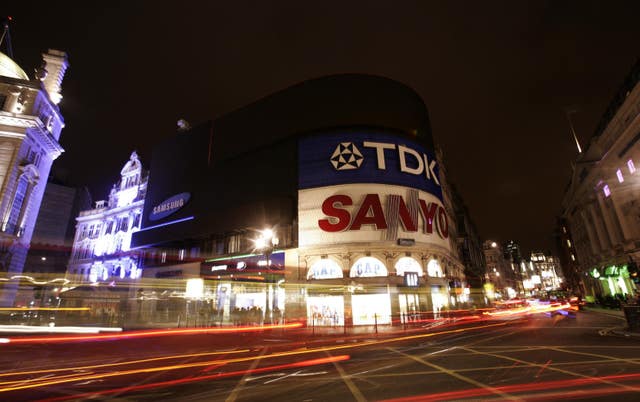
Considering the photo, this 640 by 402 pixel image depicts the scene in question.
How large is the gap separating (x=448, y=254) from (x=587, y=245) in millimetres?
39078

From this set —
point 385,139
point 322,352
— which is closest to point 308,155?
point 385,139

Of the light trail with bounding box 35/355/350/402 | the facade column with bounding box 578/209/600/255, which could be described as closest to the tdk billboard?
the light trail with bounding box 35/355/350/402

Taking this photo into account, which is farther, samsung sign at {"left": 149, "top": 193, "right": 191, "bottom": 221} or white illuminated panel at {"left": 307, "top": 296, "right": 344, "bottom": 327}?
samsung sign at {"left": 149, "top": 193, "right": 191, "bottom": 221}

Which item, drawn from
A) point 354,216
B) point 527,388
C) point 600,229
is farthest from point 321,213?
point 600,229

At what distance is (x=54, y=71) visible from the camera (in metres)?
45.2

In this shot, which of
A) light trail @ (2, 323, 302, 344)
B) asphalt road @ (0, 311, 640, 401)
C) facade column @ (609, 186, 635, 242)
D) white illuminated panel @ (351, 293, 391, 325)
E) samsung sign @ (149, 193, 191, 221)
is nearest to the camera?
asphalt road @ (0, 311, 640, 401)

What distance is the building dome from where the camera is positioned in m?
38.2

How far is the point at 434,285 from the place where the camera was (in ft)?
119

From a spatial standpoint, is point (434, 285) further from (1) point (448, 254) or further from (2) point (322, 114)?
(2) point (322, 114)

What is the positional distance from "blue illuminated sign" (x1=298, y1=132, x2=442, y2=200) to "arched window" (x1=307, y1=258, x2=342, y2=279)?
881 centimetres

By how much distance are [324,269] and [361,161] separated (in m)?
13.0

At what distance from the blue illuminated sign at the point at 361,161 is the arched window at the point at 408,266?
8.56 meters

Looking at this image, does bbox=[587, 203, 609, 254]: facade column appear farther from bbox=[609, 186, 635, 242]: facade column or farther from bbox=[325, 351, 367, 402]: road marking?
bbox=[325, 351, 367, 402]: road marking

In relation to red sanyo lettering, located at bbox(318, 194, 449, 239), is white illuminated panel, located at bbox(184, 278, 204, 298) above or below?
below
